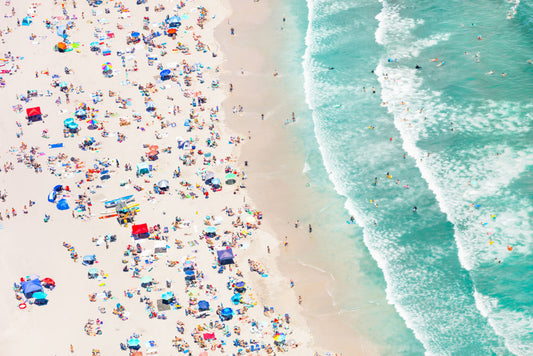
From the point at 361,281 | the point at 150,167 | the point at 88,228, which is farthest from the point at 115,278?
the point at 361,281

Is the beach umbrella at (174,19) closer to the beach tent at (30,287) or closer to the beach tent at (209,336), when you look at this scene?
the beach tent at (30,287)

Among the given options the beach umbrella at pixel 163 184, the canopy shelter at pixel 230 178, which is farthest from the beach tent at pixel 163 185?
the canopy shelter at pixel 230 178

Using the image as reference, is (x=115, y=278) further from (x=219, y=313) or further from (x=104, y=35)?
(x=104, y=35)

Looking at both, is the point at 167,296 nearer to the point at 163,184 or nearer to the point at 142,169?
the point at 163,184

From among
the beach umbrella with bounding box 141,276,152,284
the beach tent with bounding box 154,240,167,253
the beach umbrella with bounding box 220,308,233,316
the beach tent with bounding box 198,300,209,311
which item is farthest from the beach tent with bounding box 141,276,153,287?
the beach umbrella with bounding box 220,308,233,316

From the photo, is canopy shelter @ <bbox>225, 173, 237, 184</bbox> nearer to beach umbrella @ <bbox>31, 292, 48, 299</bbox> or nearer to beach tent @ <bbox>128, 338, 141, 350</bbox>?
beach tent @ <bbox>128, 338, 141, 350</bbox>
